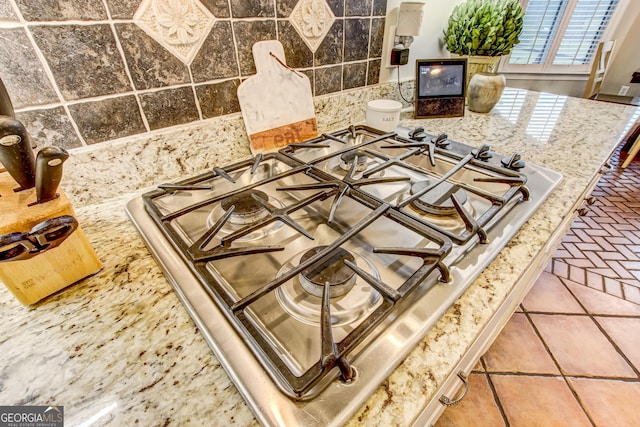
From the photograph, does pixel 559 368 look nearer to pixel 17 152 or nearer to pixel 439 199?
pixel 439 199

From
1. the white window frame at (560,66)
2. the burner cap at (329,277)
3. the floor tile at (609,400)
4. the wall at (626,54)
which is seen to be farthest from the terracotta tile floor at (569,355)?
the wall at (626,54)

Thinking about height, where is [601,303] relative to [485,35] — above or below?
below

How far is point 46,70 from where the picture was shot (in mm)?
499

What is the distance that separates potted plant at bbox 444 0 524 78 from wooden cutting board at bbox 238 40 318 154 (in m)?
0.74

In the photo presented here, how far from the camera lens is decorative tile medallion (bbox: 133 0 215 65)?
56 centimetres

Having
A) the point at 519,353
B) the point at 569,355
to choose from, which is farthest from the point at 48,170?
the point at 569,355

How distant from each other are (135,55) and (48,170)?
0.32 m

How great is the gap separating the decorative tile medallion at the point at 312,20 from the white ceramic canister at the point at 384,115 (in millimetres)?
261

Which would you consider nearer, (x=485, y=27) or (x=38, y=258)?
(x=38, y=258)

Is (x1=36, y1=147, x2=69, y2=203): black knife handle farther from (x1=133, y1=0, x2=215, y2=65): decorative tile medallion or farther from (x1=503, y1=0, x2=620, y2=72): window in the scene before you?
(x1=503, y1=0, x2=620, y2=72): window

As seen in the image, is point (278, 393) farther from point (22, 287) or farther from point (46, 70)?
point (46, 70)

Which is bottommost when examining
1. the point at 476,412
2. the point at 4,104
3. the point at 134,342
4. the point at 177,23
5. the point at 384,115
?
the point at 476,412

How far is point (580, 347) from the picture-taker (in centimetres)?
118

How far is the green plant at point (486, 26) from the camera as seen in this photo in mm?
1056
